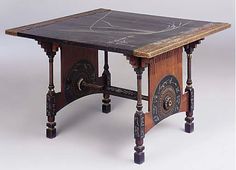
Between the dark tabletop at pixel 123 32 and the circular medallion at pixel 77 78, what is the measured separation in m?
0.30

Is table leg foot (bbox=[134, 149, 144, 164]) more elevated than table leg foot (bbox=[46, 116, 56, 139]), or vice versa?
table leg foot (bbox=[46, 116, 56, 139])

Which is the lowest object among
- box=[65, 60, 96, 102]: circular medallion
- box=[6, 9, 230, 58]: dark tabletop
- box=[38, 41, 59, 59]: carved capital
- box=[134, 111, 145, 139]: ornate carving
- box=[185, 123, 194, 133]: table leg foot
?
box=[185, 123, 194, 133]: table leg foot

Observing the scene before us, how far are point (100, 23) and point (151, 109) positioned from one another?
0.78m

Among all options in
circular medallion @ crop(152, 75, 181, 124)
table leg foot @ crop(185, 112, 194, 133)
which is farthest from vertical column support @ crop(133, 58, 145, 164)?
table leg foot @ crop(185, 112, 194, 133)

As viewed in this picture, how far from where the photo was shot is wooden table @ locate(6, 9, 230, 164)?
3.77m

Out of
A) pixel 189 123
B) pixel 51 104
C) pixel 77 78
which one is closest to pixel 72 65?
pixel 77 78

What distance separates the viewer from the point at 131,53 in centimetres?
359

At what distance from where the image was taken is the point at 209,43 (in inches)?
258

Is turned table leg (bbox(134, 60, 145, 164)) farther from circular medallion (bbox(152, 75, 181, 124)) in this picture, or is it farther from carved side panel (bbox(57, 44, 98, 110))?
carved side panel (bbox(57, 44, 98, 110))

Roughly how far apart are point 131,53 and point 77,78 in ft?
3.09

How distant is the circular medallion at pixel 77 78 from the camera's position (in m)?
4.37

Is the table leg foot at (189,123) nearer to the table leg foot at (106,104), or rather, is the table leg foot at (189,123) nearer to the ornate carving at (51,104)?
the table leg foot at (106,104)

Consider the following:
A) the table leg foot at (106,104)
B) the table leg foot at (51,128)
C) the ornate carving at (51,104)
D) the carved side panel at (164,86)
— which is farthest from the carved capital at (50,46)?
the table leg foot at (106,104)

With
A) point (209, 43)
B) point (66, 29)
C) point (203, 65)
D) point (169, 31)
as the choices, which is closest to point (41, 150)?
point (66, 29)
